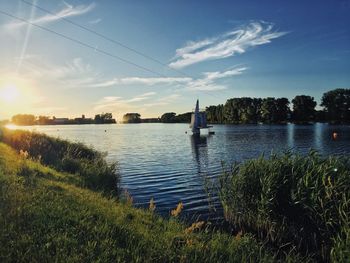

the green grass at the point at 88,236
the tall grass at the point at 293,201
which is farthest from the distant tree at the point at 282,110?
the green grass at the point at 88,236

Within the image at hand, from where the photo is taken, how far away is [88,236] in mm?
8195

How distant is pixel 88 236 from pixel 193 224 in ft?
10.1

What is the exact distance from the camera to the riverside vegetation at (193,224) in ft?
24.8

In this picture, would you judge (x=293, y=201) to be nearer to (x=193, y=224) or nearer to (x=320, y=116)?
(x=193, y=224)

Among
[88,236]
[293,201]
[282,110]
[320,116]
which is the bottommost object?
[293,201]

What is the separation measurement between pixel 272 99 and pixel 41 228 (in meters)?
200

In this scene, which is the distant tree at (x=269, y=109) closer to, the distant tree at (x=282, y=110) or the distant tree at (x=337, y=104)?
the distant tree at (x=282, y=110)

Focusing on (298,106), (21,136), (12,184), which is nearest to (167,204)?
(12,184)

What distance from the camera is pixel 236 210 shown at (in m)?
15.1

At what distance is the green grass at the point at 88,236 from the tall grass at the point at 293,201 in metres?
3.26

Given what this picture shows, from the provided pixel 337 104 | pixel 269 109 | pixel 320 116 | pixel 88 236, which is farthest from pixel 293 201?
pixel 320 116

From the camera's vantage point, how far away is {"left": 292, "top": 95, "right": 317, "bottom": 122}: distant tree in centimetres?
18700

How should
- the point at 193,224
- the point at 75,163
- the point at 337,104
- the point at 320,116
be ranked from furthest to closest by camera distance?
the point at 320,116 → the point at 337,104 → the point at 75,163 → the point at 193,224

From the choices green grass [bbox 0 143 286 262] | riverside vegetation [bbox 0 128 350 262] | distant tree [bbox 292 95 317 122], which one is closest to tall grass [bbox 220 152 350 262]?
riverside vegetation [bbox 0 128 350 262]
